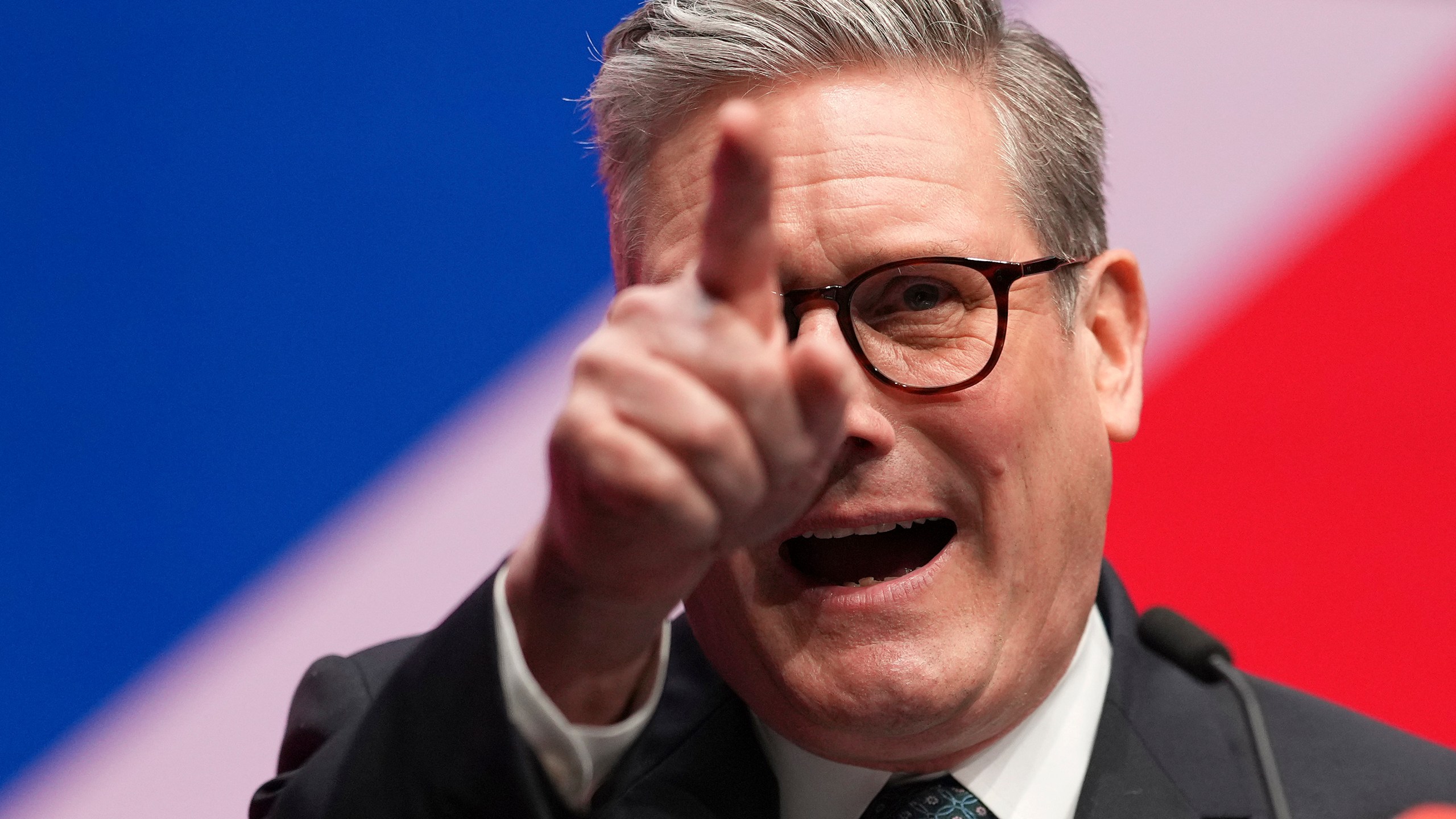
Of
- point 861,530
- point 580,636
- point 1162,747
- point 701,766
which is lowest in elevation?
point 1162,747

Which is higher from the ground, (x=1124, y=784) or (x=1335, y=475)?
(x=1124, y=784)

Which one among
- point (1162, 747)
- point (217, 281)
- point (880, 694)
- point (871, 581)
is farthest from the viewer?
point (217, 281)

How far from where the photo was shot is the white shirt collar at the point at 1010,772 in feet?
4.33

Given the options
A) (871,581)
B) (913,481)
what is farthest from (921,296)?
(871,581)

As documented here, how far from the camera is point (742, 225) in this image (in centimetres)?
74

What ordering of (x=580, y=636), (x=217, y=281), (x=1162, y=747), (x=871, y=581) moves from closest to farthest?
1. (x=580, y=636)
2. (x=871, y=581)
3. (x=1162, y=747)
4. (x=217, y=281)

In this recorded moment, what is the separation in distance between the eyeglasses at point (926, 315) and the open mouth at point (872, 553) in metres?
0.21

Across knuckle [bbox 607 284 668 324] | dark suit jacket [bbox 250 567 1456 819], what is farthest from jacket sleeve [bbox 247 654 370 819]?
knuckle [bbox 607 284 668 324]

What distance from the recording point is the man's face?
1.20 meters

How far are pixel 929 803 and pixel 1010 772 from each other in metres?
0.10

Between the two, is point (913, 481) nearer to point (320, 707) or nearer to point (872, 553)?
point (872, 553)

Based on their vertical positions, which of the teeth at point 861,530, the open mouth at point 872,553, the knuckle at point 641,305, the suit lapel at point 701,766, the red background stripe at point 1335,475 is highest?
the knuckle at point 641,305

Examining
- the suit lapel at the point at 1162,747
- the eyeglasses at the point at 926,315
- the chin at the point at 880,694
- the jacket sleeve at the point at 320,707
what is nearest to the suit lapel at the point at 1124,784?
the suit lapel at the point at 1162,747

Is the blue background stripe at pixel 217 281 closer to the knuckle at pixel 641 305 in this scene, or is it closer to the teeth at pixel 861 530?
the teeth at pixel 861 530
